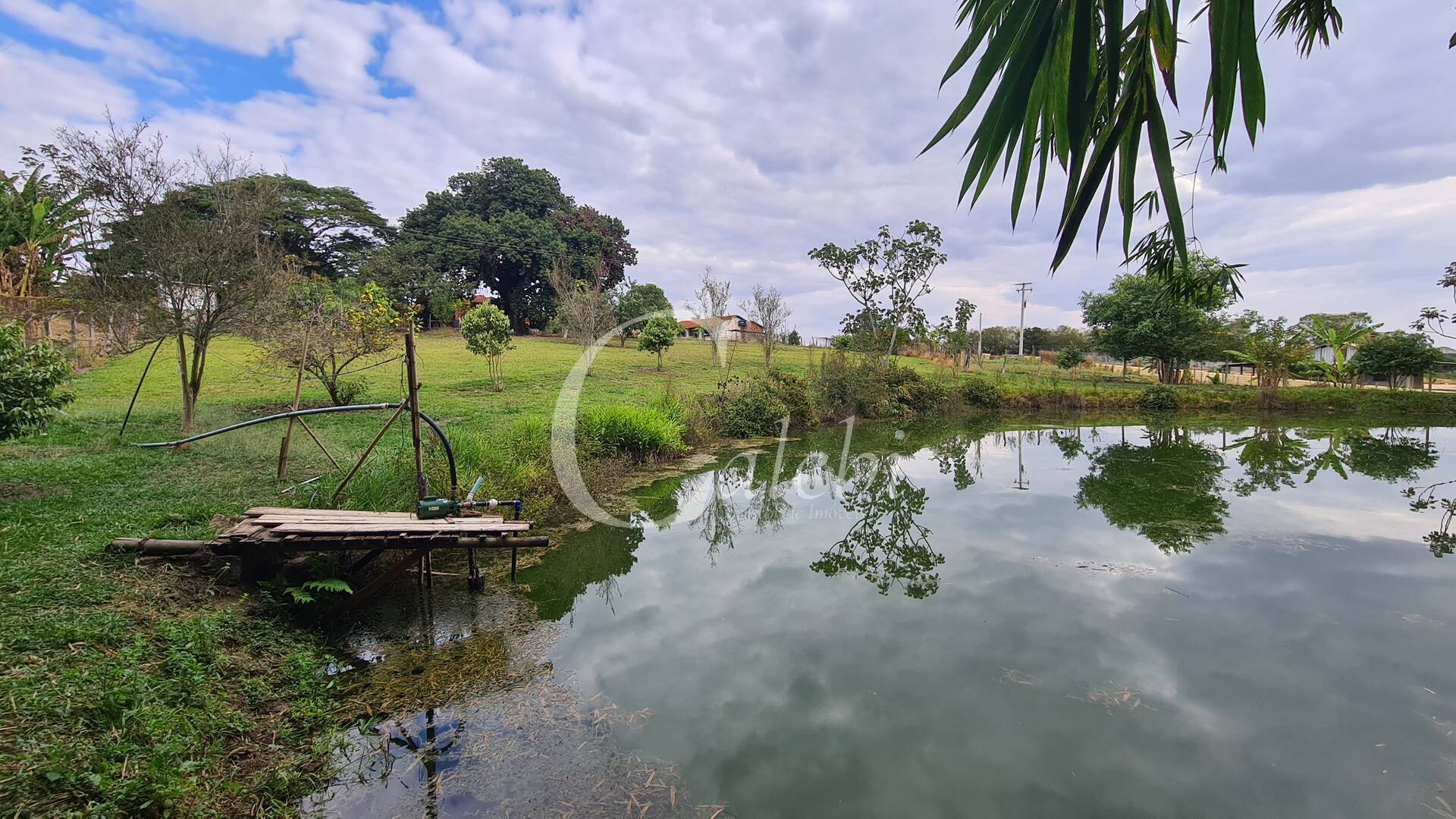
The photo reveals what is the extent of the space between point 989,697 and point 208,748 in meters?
4.04

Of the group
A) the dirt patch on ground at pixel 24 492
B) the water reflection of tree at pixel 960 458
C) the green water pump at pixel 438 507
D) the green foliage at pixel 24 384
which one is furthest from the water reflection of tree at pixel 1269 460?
the dirt patch on ground at pixel 24 492

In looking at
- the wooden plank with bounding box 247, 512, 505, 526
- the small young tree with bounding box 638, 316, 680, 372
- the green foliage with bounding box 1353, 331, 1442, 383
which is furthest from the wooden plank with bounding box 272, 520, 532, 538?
the green foliage with bounding box 1353, 331, 1442, 383

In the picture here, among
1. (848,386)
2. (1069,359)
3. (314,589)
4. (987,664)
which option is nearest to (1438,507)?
(987,664)

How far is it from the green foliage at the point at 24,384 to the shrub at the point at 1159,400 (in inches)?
1016

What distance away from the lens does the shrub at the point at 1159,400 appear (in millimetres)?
21219

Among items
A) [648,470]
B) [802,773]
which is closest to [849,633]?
[802,773]

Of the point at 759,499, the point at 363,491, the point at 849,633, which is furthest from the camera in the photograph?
the point at 759,499

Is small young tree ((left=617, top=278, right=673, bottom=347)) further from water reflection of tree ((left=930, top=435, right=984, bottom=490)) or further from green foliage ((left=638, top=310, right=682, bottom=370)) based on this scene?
water reflection of tree ((left=930, top=435, right=984, bottom=490))

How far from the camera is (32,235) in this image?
1664 cm

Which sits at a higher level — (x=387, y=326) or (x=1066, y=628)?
(x=387, y=326)

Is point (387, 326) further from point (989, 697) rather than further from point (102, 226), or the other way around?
point (989, 697)

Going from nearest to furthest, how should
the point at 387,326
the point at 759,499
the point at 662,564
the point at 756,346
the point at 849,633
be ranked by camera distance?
the point at 849,633
the point at 662,564
the point at 759,499
the point at 387,326
the point at 756,346

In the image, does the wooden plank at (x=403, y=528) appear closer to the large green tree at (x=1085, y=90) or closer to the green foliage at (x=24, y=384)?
the green foliage at (x=24, y=384)

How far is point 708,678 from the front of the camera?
3.96 metres
